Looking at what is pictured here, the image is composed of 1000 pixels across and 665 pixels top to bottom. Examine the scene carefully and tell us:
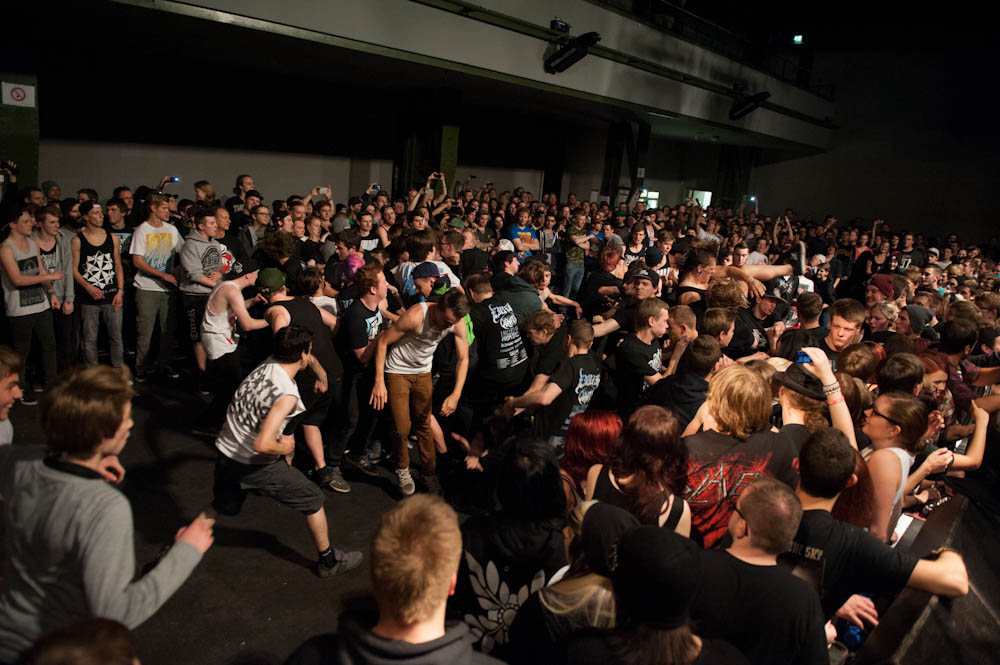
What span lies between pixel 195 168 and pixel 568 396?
33.8 feet

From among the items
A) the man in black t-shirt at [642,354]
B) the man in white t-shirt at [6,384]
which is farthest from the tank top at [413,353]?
the man in white t-shirt at [6,384]

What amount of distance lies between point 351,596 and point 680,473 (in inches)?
78.8

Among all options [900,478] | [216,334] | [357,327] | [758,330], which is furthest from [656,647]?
[216,334]

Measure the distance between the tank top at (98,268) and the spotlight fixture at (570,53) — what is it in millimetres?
8196

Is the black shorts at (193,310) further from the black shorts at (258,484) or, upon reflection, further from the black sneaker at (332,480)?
the black shorts at (258,484)

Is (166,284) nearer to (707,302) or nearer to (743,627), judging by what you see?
(707,302)

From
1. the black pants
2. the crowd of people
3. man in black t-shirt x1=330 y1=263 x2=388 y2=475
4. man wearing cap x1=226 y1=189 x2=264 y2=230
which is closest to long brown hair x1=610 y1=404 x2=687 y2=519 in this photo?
the crowd of people

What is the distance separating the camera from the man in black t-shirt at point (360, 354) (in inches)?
172

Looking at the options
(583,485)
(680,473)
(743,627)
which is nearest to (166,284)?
(583,485)

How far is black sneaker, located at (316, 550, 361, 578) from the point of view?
345 centimetres

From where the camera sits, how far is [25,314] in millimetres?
4910

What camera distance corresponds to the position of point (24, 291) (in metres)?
4.88

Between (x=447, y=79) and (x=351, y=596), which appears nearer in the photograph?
(x=351, y=596)

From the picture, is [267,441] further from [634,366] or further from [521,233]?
[521,233]
